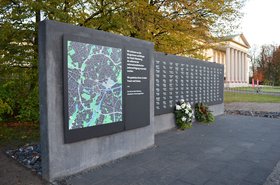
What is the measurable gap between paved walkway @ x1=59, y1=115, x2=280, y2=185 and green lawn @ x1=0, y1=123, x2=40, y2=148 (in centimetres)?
294

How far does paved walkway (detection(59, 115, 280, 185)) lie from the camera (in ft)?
11.7

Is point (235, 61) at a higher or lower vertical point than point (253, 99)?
higher

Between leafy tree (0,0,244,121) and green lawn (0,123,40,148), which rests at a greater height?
leafy tree (0,0,244,121)

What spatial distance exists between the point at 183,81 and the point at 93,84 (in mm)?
4351

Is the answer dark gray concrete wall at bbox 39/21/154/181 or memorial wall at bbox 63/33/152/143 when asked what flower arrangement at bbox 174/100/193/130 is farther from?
dark gray concrete wall at bbox 39/21/154/181

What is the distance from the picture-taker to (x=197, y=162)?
4355 mm

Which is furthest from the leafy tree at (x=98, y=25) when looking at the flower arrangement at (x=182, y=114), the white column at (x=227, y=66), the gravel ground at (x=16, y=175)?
the white column at (x=227, y=66)

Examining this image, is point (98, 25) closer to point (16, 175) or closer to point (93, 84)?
point (93, 84)

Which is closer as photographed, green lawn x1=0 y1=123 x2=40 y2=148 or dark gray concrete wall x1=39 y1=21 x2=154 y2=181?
dark gray concrete wall x1=39 y1=21 x2=154 y2=181

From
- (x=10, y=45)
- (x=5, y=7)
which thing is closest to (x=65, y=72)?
(x=10, y=45)

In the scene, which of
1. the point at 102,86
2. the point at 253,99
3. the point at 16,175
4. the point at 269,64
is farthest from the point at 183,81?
the point at 269,64

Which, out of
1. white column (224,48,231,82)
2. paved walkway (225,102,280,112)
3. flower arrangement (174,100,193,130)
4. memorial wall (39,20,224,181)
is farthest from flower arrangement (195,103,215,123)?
white column (224,48,231,82)

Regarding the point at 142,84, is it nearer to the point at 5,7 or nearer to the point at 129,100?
the point at 129,100

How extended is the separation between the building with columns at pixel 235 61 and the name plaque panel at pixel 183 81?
37457 mm
